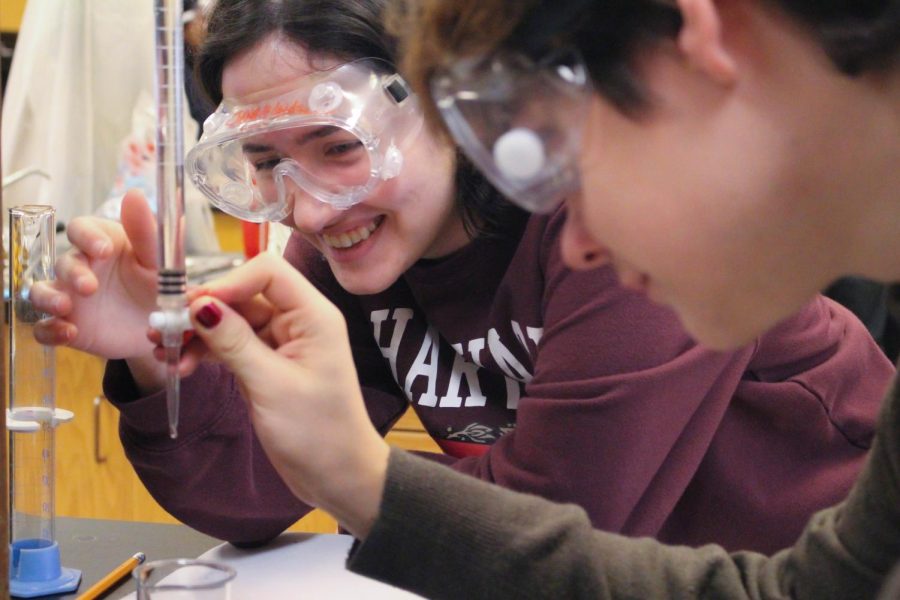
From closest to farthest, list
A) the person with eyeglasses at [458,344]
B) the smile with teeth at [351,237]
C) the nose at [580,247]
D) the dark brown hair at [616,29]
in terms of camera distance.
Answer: the dark brown hair at [616,29], the nose at [580,247], the person with eyeglasses at [458,344], the smile with teeth at [351,237]

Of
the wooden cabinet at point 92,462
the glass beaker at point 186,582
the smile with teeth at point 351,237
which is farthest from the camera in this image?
the wooden cabinet at point 92,462

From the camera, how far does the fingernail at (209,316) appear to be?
82 centimetres

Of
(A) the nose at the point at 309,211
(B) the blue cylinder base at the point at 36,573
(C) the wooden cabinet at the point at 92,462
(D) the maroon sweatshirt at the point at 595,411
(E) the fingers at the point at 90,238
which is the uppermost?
(E) the fingers at the point at 90,238

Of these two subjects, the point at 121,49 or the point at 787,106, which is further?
the point at 121,49

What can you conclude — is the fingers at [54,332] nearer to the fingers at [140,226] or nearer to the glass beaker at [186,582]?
the fingers at [140,226]

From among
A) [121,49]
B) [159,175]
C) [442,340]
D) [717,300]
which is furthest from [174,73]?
[121,49]

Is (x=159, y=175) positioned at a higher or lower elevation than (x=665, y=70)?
lower

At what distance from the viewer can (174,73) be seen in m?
0.76

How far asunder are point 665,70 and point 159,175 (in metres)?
0.36

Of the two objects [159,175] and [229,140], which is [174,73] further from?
[229,140]

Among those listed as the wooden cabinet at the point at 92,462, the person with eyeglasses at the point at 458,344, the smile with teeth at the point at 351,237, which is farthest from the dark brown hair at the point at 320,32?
the wooden cabinet at the point at 92,462

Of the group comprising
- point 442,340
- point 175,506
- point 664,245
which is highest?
point 664,245

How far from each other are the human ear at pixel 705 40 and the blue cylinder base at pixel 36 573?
0.78 m

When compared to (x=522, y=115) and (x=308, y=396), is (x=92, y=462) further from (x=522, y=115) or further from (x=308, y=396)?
(x=522, y=115)
